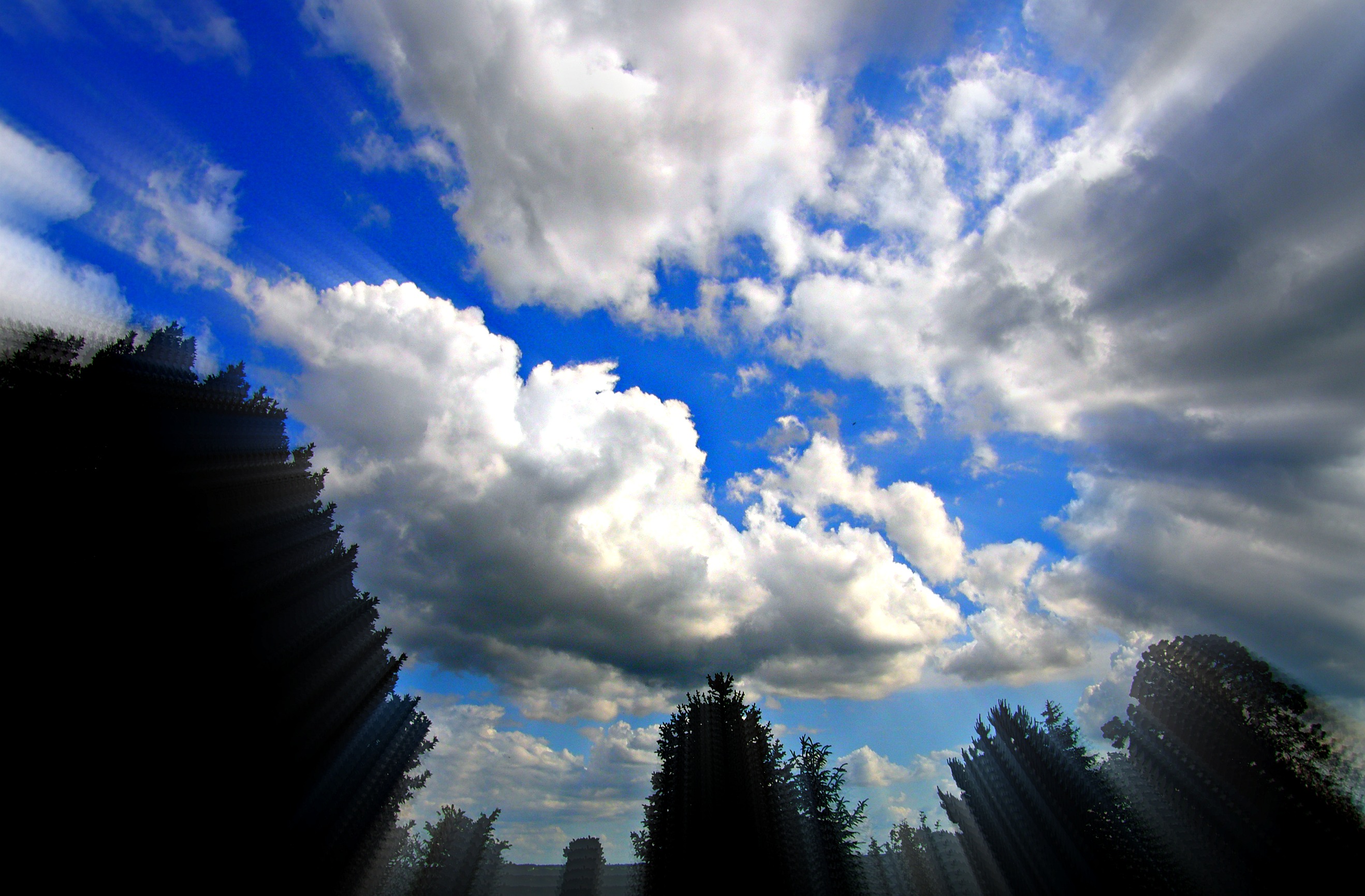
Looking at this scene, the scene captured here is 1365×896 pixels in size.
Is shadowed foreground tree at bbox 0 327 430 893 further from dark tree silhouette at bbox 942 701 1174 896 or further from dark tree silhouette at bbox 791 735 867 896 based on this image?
dark tree silhouette at bbox 942 701 1174 896

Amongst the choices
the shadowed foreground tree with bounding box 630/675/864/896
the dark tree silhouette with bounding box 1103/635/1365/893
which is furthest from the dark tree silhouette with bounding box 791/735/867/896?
the dark tree silhouette with bounding box 1103/635/1365/893

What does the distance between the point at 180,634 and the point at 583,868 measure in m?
64.3

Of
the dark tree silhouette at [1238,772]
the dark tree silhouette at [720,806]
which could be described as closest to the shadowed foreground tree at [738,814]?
the dark tree silhouette at [720,806]

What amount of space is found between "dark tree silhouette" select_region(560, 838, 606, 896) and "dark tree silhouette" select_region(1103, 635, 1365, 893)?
68.0m

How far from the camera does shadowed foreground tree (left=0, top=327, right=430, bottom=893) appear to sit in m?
35.3

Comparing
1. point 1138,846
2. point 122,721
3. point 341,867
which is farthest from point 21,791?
point 1138,846

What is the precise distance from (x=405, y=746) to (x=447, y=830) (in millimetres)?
13033

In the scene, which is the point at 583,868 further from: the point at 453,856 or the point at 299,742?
the point at 299,742

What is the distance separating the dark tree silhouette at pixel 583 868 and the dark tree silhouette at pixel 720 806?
43.3 meters

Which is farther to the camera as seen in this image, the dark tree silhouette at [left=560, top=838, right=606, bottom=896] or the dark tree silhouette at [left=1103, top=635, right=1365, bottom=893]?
the dark tree silhouette at [left=560, top=838, right=606, bottom=896]

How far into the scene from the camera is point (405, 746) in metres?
70.1

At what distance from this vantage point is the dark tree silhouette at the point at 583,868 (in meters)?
77.8

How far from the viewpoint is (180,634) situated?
42.5 metres

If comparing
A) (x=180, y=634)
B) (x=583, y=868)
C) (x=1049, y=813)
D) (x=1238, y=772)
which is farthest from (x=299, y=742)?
(x=1238, y=772)
